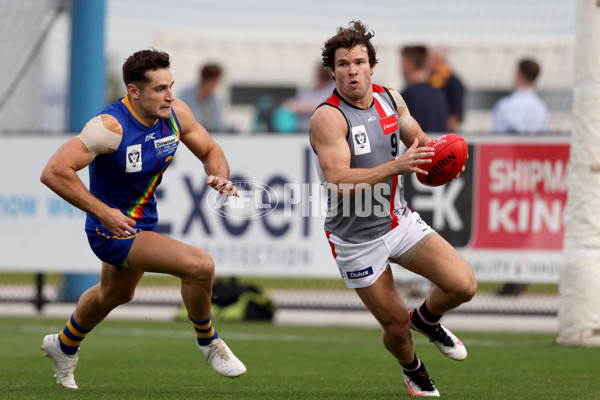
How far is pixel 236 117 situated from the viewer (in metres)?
28.4

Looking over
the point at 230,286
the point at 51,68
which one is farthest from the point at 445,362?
the point at 51,68

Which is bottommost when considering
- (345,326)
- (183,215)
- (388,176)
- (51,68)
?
(345,326)

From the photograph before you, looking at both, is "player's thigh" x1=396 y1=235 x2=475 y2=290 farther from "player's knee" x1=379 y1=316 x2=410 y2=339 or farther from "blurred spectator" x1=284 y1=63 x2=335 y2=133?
"blurred spectator" x1=284 y1=63 x2=335 y2=133

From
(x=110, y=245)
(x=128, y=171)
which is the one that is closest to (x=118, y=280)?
(x=110, y=245)

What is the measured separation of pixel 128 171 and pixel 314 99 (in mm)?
7724

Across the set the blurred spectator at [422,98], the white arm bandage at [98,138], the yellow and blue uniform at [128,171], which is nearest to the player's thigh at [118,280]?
the yellow and blue uniform at [128,171]

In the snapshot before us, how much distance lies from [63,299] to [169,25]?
4757mm

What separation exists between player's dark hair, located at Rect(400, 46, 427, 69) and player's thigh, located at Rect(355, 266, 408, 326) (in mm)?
5243

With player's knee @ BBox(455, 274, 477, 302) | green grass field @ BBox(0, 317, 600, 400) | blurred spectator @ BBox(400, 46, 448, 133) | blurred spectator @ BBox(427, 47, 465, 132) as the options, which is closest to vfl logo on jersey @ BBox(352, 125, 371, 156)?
player's knee @ BBox(455, 274, 477, 302)

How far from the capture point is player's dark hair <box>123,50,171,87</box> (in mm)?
6512

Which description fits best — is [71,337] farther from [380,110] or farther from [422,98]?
[422,98]

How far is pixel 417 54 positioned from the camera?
11312mm

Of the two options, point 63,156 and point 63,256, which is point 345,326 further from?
point 63,156

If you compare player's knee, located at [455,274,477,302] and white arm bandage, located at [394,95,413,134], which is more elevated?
white arm bandage, located at [394,95,413,134]
